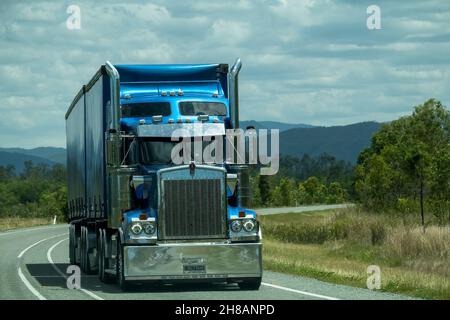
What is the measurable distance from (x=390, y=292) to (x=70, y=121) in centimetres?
1562

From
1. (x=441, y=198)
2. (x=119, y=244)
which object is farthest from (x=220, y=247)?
(x=441, y=198)

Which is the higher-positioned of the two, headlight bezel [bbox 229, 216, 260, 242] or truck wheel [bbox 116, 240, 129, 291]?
headlight bezel [bbox 229, 216, 260, 242]

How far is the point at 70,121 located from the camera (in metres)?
32.4

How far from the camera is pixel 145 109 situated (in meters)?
21.5

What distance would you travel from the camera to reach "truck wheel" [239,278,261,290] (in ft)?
66.2

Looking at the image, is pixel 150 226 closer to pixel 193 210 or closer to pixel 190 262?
pixel 193 210

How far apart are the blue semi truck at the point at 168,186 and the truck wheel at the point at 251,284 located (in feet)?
0.08

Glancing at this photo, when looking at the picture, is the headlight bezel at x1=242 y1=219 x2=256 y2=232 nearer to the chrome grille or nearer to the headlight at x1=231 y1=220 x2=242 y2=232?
the headlight at x1=231 y1=220 x2=242 y2=232

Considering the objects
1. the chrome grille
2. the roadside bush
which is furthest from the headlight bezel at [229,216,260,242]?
the roadside bush

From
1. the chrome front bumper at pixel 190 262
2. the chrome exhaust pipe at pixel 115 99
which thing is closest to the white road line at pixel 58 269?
the chrome front bumper at pixel 190 262

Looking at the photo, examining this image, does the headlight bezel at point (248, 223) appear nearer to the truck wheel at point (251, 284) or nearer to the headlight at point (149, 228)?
the truck wheel at point (251, 284)

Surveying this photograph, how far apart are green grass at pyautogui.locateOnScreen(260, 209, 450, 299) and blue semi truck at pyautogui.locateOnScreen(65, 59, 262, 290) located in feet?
9.50

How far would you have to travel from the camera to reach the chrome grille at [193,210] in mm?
20172

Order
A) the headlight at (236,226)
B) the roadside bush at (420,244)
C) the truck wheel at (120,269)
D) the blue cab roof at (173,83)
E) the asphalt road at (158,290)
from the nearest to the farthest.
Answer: the asphalt road at (158,290) < the truck wheel at (120,269) < the headlight at (236,226) < the blue cab roof at (173,83) < the roadside bush at (420,244)
